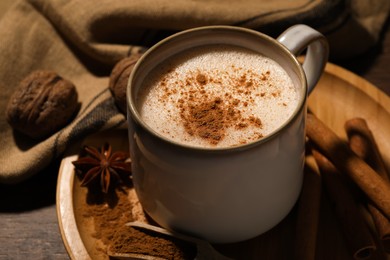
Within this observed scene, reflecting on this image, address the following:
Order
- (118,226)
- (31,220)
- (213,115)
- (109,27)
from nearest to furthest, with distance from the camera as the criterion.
Result: (213,115) → (118,226) → (31,220) → (109,27)

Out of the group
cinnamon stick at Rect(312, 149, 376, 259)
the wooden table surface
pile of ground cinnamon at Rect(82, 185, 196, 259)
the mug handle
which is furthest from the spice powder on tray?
Result: the mug handle

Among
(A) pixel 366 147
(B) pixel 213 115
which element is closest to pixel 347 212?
(A) pixel 366 147

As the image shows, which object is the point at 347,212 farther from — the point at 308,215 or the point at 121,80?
the point at 121,80

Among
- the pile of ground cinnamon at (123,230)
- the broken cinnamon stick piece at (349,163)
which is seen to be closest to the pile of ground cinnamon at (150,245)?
the pile of ground cinnamon at (123,230)

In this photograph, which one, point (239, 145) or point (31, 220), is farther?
point (31, 220)

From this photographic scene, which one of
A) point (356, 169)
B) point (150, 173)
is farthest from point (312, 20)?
point (150, 173)

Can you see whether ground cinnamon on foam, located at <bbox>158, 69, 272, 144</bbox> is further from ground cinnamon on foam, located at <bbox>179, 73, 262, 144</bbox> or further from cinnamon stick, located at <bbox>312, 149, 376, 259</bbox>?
cinnamon stick, located at <bbox>312, 149, 376, 259</bbox>
